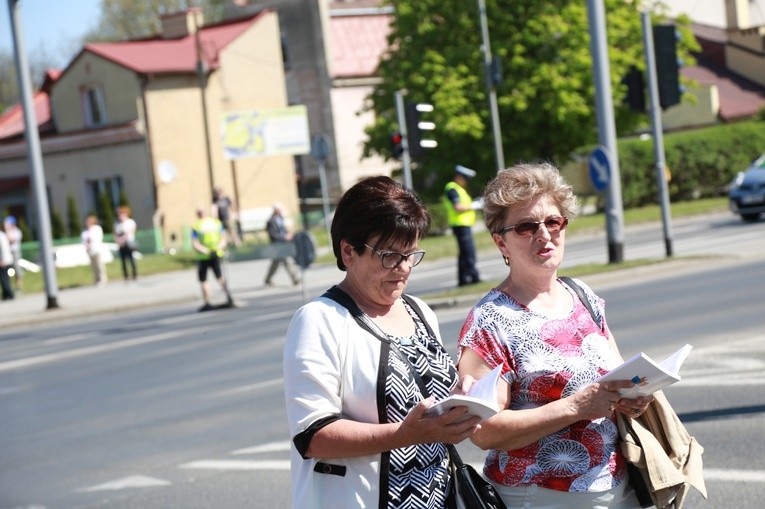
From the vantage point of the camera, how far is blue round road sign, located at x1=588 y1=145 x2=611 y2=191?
70.0 ft

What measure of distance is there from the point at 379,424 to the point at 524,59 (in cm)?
4191

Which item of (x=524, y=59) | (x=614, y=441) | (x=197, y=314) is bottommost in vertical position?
(x=197, y=314)

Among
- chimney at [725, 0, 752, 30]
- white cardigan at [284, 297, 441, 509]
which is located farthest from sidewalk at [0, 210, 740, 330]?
chimney at [725, 0, 752, 30]

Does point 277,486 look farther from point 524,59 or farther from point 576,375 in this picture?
point 524,59

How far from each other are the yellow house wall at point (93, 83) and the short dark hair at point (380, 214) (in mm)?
47934

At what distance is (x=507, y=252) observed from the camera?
169 inches

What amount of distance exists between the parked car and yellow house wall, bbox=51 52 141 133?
26.6 meters

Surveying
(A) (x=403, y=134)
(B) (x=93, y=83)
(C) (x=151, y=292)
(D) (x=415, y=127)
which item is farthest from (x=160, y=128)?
(D) (x=415, y=127)

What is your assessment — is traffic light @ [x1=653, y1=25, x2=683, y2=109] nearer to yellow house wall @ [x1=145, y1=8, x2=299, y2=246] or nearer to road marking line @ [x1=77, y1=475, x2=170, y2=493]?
road marking line @ [x1=77, y1=475, x2=170, y2=493]

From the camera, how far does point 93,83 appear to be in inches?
2066

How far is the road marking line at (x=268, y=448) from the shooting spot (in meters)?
9.55

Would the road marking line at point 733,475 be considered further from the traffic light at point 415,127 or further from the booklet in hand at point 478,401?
the traffic light at point 415,127

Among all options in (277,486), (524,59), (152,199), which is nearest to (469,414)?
(277,486)

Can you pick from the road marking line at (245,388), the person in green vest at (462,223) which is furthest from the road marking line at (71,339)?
the road marking line at (245,388)
